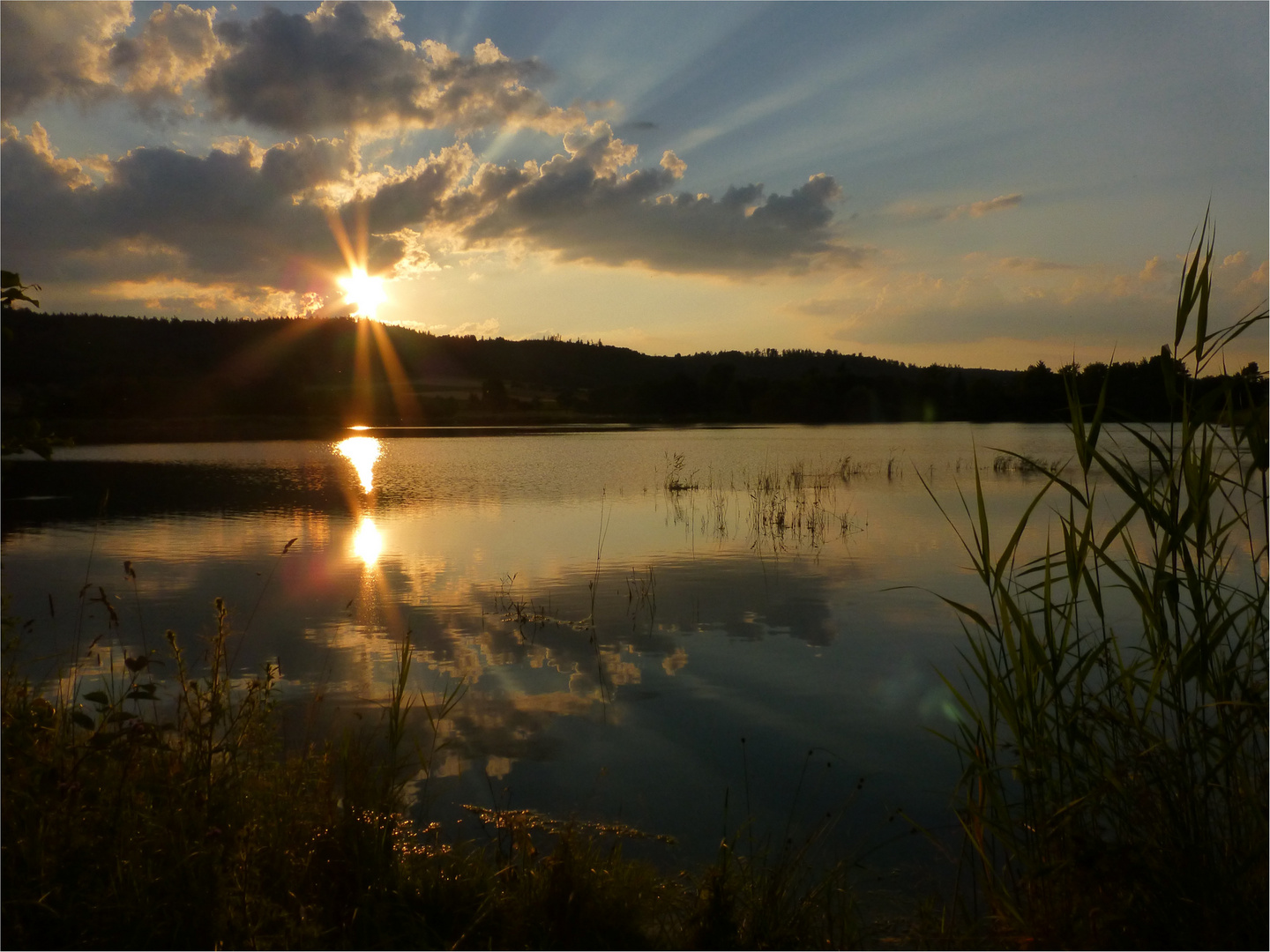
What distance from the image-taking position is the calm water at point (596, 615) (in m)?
4.58

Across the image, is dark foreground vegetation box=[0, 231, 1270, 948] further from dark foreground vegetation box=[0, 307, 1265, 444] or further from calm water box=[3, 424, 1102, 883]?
dark foreground vegetation box=[0, 307, 1265, 444]

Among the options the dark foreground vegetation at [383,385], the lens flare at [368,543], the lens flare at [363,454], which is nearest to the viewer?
the lens flare at [368,543]

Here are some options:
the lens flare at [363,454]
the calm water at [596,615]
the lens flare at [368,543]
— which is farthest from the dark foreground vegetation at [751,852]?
the lens flare at [363,454]

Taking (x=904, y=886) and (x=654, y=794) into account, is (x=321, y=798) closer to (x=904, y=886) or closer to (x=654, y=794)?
(x=654, y=794)

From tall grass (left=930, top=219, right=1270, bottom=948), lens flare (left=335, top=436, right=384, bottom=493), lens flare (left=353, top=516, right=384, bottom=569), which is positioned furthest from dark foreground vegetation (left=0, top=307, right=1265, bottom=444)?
tall grass (left=930, top=219, right=1270, bottom=948)

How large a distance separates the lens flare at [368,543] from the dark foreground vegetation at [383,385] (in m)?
31.5

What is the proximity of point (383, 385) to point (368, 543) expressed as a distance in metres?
80.4

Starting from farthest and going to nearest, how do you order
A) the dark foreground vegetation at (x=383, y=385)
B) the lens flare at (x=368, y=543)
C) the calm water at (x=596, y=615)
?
the dark foreground vegetation at (x=383, y=385) → the lens flare at (x=368, y=543) → the calm water at (x=596, y=615)

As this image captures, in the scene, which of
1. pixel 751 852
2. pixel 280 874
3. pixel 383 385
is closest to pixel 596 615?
pixel 751 852

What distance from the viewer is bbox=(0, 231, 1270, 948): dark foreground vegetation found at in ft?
8.78

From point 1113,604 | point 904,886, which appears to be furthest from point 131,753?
point 1113,604

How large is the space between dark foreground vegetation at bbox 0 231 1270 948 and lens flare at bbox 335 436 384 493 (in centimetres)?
1583

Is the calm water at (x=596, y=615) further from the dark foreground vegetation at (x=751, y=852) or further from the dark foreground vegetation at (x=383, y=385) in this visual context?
the dark foreground vegetation at (x=383, y=385)

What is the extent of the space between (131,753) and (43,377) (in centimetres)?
7563
